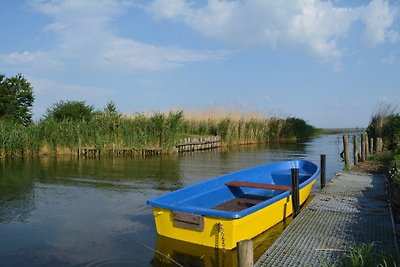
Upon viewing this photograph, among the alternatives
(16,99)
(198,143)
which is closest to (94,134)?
(198,143)

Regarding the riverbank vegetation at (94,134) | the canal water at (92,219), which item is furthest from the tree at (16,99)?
the canal water at (92,219)

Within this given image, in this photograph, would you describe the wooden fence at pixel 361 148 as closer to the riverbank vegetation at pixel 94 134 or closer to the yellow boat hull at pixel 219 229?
the yellow boat hull at pixel 219 229

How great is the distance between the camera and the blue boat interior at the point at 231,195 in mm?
5840

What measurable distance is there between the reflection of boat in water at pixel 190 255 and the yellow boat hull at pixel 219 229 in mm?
80

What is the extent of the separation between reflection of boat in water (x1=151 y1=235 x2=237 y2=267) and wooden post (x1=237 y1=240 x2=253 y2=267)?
1.86m

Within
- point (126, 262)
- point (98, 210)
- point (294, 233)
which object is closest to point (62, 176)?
point (98, 210)

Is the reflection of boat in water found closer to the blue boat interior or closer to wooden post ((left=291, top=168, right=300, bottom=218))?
the blue boat interior

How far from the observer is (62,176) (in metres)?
13.7

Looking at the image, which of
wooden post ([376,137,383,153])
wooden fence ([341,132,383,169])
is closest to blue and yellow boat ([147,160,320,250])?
wooden fence ([341,132,383,169])

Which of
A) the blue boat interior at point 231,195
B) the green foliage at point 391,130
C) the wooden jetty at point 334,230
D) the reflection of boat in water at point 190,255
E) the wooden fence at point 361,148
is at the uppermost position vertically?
the green foliage at point 391,130

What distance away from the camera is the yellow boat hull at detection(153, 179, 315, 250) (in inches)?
221

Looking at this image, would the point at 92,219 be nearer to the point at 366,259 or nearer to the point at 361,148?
the point at 366,259

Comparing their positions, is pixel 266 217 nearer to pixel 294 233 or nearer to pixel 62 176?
pixel 294 233

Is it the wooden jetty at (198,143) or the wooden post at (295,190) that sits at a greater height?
the wooden jetty at (198,143)
